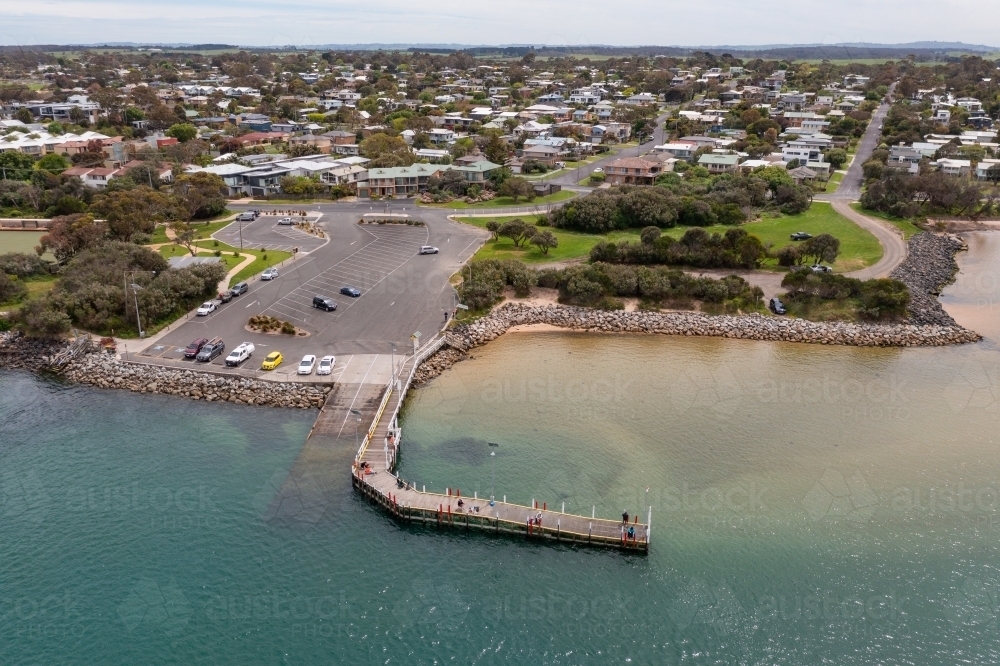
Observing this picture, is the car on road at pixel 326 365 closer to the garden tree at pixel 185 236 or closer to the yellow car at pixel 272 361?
the yellow car at pixel 272 361

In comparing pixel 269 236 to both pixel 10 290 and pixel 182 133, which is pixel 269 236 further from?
pixel 182 133

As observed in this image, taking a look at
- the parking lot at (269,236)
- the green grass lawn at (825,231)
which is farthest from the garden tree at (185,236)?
the green grass lawn at (825,231)

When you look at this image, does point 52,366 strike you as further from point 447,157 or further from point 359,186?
point 447,157

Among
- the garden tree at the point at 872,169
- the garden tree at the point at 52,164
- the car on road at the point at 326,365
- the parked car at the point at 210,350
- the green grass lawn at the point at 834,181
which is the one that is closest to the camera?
the car on road at the point at 326,365

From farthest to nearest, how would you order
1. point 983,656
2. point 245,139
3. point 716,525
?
point 245,139 → point 716,525 → point 983,656

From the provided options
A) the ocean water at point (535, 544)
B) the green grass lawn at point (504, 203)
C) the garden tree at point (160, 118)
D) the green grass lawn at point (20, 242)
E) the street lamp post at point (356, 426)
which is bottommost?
the ocean water at point (535, 544)

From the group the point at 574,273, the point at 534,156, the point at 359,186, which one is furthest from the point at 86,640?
the point at 534,156


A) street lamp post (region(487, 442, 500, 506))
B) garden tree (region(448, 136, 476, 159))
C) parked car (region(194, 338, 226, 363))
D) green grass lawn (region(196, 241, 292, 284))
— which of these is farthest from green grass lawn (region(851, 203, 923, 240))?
parked car (region(194, 338, 226, 363))

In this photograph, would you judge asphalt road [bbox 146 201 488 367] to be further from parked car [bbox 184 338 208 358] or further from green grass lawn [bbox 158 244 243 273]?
green grass lawn [bbox 158 244 243 273]
